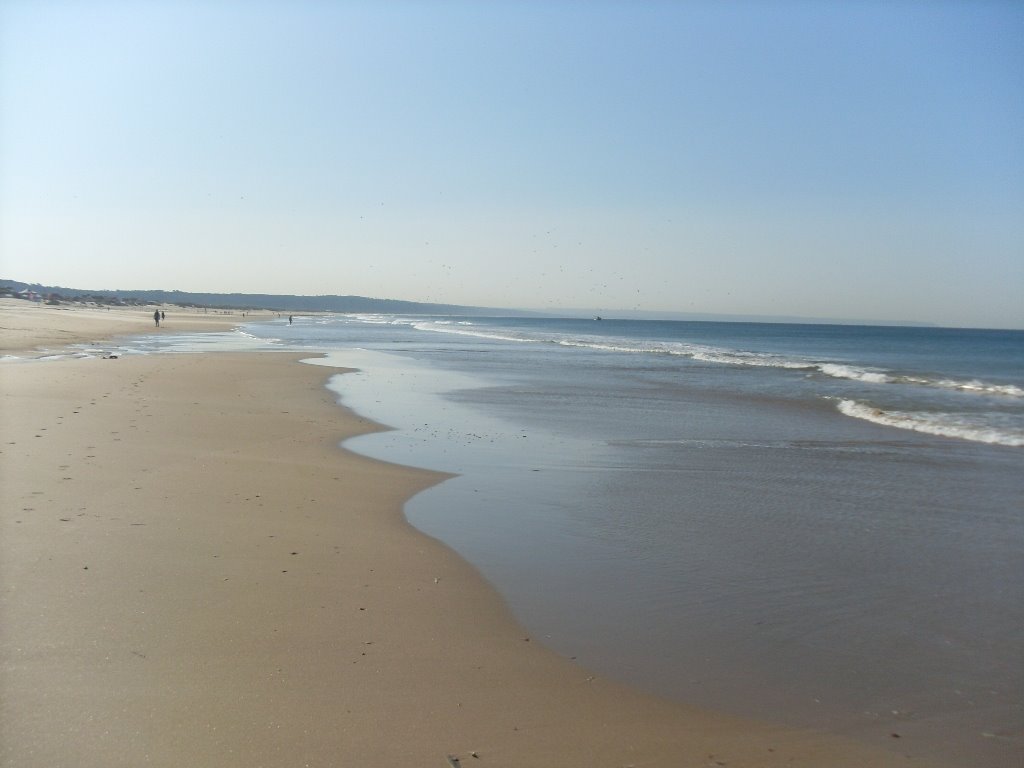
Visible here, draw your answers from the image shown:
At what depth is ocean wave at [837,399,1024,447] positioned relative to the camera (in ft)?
50.4

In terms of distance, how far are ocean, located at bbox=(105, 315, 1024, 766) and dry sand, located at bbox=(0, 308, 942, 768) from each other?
0.42 meters

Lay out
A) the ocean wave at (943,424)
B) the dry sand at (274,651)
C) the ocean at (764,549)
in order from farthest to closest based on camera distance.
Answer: the ocean wave at (943,424), the ocean at (764,549), the dry sand at (274,651)

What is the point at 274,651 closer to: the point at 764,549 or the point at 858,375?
the point at 764,549

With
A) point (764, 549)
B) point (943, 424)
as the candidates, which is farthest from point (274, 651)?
point (943, 424)

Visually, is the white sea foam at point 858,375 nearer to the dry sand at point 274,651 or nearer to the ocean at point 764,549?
the ocean at point 764,549

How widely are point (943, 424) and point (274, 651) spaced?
655 inches

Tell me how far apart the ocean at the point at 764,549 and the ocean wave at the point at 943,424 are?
103 millimetres

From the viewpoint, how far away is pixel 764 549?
7.62m

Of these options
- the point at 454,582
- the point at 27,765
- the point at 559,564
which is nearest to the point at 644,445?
the point at 559,564

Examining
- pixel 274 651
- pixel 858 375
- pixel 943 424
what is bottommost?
pixel 274 651

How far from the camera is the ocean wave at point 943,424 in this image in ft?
50.4

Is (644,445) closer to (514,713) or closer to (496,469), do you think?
(496,469)

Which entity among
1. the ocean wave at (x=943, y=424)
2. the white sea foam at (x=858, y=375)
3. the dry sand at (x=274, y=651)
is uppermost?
the white sea foam at (x=858, y=375)

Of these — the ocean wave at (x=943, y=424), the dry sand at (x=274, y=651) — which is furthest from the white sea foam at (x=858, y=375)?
the dry sand at (x=274, y=651)
